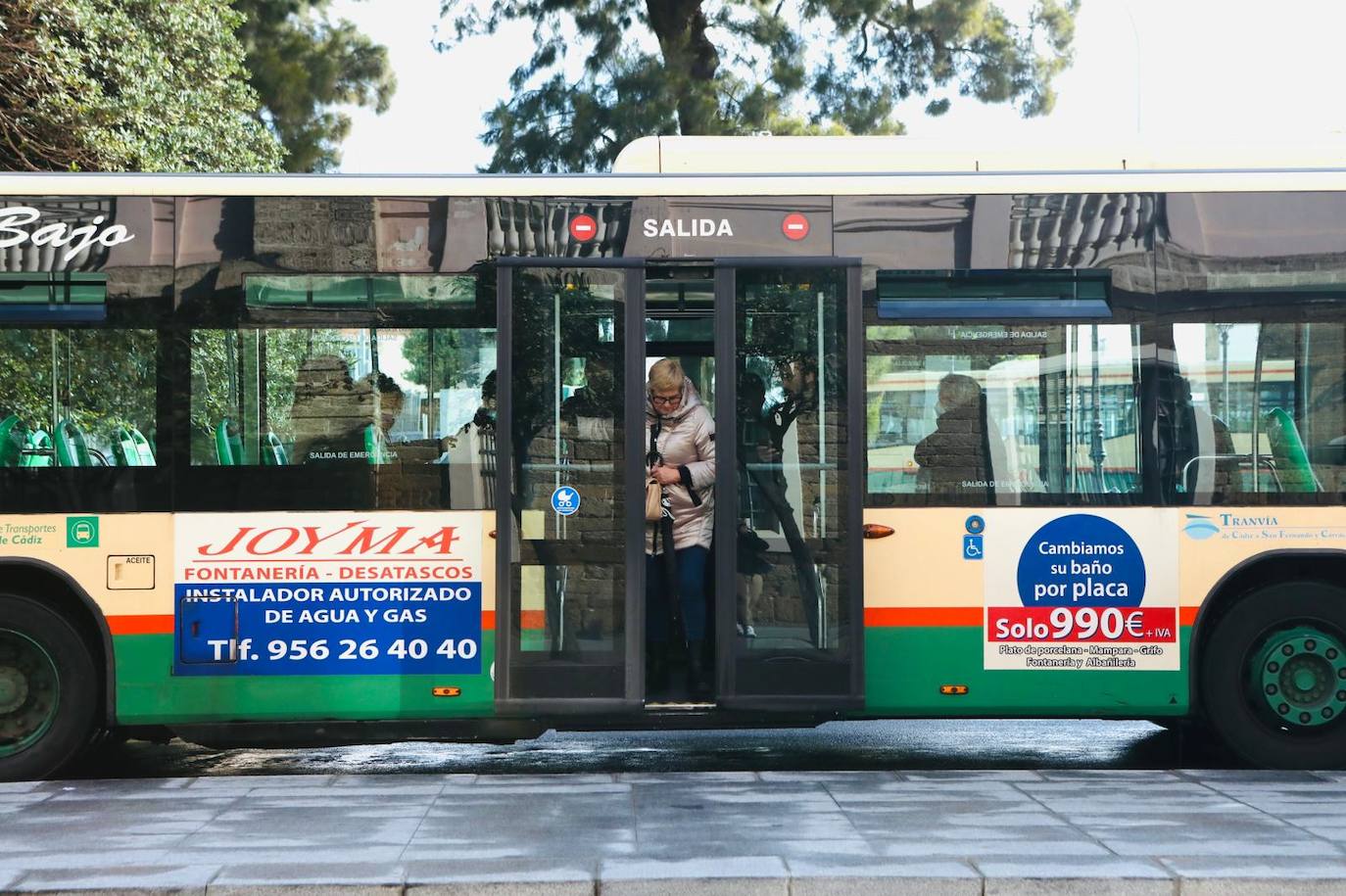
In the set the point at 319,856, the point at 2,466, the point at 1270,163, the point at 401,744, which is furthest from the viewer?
the point at 401,744

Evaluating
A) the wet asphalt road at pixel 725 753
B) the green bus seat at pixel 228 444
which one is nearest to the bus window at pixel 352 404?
the green bus seat at pixel 228 444

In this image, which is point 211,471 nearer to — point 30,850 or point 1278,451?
point 30,850

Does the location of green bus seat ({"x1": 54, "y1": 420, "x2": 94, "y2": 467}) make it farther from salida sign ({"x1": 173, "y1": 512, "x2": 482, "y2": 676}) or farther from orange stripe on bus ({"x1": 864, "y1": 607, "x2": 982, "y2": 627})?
orange stripe on bus ({"x1": 864, "y1": 607, "x2": 982, "y2": 627})

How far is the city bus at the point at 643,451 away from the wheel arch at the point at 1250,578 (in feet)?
0.09

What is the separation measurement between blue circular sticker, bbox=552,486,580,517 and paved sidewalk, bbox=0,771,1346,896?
134 cm

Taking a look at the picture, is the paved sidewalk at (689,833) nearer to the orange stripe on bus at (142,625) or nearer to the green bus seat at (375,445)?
the orange stripe on bus at (142,625)

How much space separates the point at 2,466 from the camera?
7734 millimetres

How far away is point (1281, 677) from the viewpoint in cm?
799

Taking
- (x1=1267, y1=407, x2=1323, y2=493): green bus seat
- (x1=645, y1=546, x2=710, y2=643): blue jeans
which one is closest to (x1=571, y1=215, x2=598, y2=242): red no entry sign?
(x1=645, y1=546, x2=710, y2=643): blue jeans

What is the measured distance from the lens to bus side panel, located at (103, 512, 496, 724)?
7.73m

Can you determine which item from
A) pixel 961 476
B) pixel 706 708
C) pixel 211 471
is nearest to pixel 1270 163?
pixel 961 476

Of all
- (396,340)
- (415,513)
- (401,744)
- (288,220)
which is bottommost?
(401,744)

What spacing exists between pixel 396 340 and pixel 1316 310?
4.80 meters

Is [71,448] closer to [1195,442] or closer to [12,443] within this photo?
[12,443]
